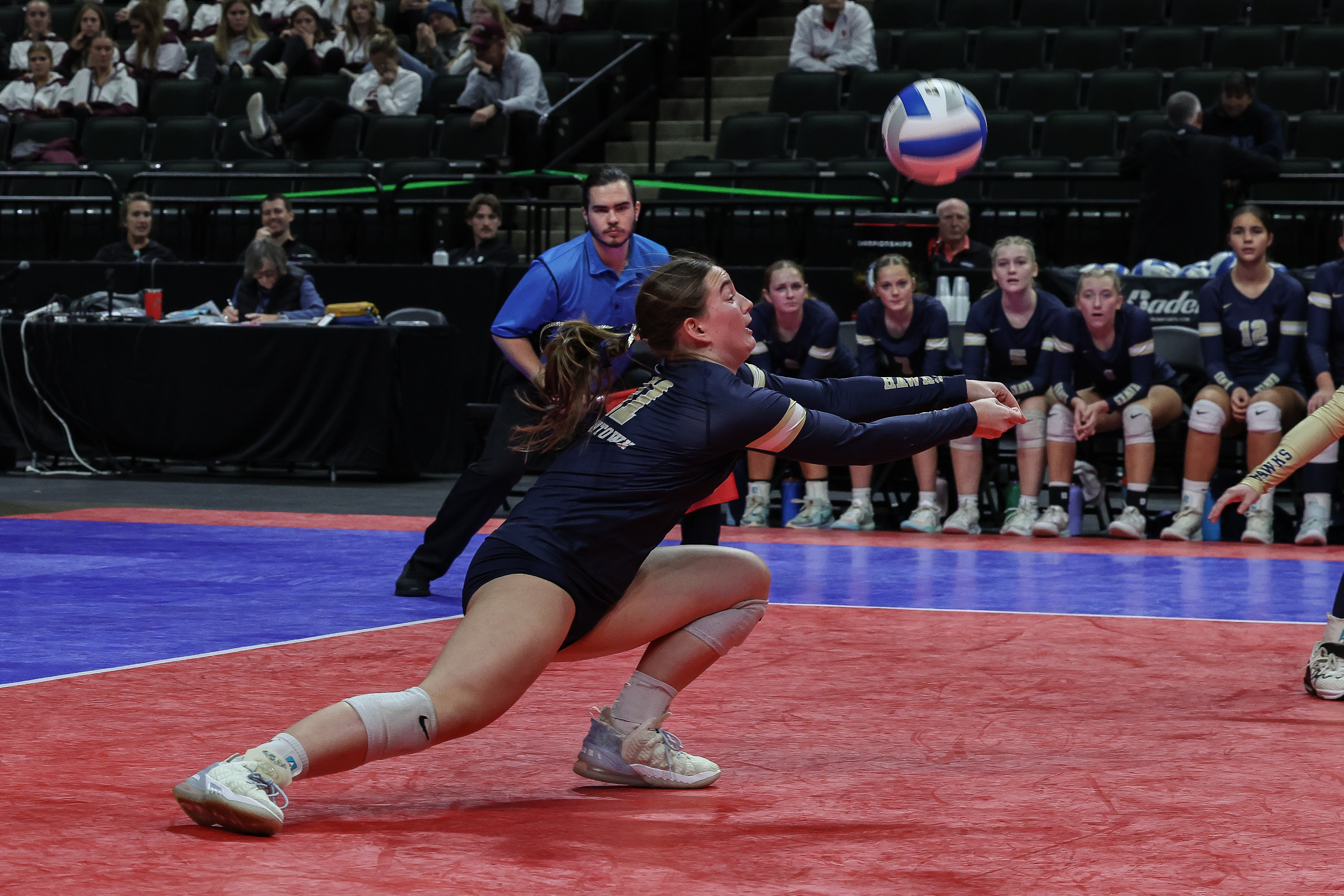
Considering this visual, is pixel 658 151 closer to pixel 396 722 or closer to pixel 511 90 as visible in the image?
pixel 511 90

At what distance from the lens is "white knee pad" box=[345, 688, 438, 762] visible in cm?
325

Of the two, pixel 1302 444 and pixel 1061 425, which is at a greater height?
pixel 1302 444

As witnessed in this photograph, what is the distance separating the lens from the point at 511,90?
47.5ft

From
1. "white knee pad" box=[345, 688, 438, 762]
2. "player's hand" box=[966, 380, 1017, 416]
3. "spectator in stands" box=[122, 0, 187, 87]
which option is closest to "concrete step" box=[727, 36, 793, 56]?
"spectator in stands" box=[122, 0, 187, 87]

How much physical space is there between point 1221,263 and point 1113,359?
1.31 metres

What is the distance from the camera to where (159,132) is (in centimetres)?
1619

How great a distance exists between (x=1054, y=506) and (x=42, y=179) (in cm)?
1107

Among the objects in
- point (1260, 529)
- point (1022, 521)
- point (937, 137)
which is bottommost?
point (1022, 521)

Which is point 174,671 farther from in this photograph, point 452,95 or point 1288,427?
point 452,95

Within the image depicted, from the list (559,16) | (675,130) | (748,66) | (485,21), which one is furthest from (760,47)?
(485,21)

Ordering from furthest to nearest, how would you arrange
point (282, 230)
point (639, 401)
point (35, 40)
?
point (35, 40) < point (282, 230) < point (639, 401)

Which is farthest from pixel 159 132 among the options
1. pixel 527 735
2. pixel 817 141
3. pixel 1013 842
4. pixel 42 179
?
pixel 1013 842

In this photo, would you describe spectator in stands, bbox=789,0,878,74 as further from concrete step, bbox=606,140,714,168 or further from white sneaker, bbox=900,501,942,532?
white sneaker, bbox=900,501,942,532

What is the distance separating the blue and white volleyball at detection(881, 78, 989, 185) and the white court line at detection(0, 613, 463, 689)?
3.48 metres
